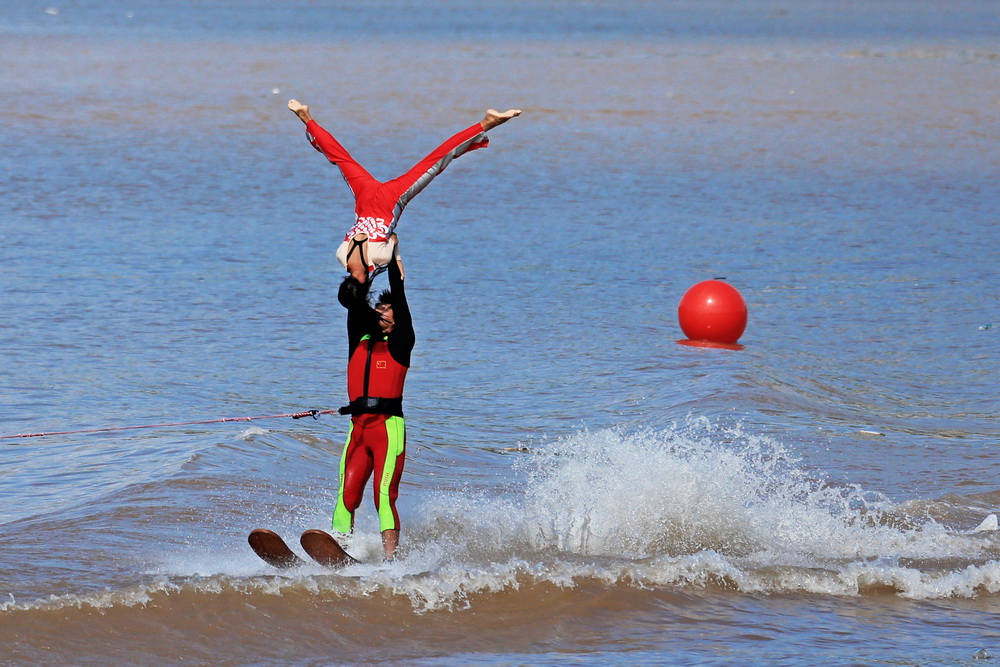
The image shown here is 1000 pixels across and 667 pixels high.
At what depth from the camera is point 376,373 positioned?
24.8 feet

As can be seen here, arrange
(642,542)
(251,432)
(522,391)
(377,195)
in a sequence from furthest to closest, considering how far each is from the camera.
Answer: (522,391) < (251,432) < (642,542) < (377,195)

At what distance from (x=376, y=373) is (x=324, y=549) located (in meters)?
0.94

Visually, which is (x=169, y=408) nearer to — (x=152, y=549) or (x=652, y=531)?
(x=152, y=549)

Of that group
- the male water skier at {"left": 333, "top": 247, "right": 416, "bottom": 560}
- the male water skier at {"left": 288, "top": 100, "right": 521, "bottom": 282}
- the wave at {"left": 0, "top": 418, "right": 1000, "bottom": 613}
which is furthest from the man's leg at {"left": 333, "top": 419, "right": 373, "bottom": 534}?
the male water skier at {"left": 288, "top": 100, "right": 521, "bottom": 282}

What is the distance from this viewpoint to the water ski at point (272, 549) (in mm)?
7219

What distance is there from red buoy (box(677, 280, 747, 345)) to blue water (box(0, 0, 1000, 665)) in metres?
0.22

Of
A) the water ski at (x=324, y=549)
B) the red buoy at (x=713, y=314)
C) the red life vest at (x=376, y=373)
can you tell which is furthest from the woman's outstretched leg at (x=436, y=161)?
the red buoy at (x=713, y=314)

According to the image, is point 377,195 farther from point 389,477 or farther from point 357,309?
point 389,477

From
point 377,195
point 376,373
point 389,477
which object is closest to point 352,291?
point 376,373

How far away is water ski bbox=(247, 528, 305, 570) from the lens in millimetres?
7219

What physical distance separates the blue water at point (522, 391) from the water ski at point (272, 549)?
11 cm

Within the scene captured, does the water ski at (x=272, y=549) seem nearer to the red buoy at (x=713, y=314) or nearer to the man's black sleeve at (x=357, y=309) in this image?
the man's black sleeve at (x=357, y=309)

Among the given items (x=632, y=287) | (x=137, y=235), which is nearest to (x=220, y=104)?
(x=137, y=235)

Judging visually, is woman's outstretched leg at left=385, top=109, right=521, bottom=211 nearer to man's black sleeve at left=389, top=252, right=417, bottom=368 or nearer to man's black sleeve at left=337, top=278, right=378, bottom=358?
man's black sleeve at left=389, top=252, right=417, bottom=368
